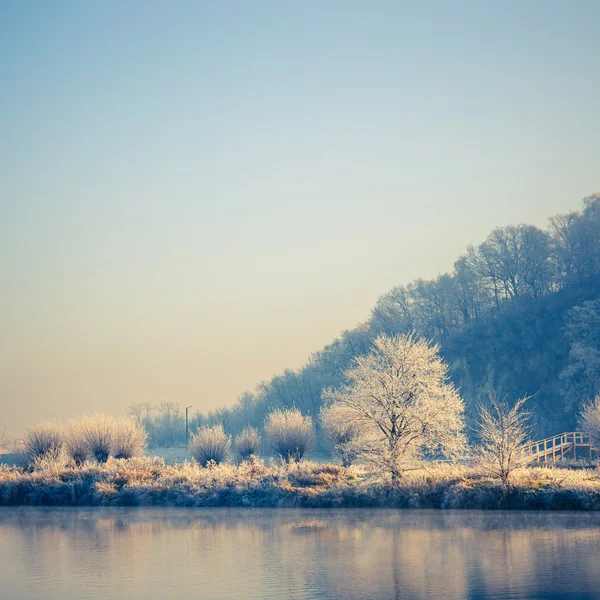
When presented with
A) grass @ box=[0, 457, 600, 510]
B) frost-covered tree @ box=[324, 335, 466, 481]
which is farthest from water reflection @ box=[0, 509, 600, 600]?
frost-covered tree @ box=[324, 335, 466, 481]

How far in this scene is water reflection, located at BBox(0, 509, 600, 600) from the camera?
18.5 metres

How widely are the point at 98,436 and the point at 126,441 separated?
6.27 feet

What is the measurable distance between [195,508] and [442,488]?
475 inches

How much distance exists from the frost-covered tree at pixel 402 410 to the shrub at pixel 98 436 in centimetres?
1973

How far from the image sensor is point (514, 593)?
1717 cm

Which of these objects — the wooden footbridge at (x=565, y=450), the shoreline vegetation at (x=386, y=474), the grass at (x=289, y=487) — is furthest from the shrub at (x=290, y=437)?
the wooden footbridge at (x=565, y=450)

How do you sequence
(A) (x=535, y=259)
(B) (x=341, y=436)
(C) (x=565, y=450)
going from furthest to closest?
(A) (x=535, y=259) → (C) (x=565, y=450) → (B) (x=341, y=436)

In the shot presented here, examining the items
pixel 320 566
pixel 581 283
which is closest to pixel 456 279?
pixel 581 283

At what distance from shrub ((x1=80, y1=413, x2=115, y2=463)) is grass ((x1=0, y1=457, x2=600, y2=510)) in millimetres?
3323

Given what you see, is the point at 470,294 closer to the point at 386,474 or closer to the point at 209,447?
the point at 209,447

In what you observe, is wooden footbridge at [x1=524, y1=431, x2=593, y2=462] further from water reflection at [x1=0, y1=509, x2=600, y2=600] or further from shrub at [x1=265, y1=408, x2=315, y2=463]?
water reflection at [x1=0, y1=509, x2=600, y2=600]

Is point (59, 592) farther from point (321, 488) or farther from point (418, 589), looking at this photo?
point (321, 488)

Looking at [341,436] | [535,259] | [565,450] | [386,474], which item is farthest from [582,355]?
[386,474]

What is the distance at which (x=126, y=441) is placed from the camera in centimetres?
5391
